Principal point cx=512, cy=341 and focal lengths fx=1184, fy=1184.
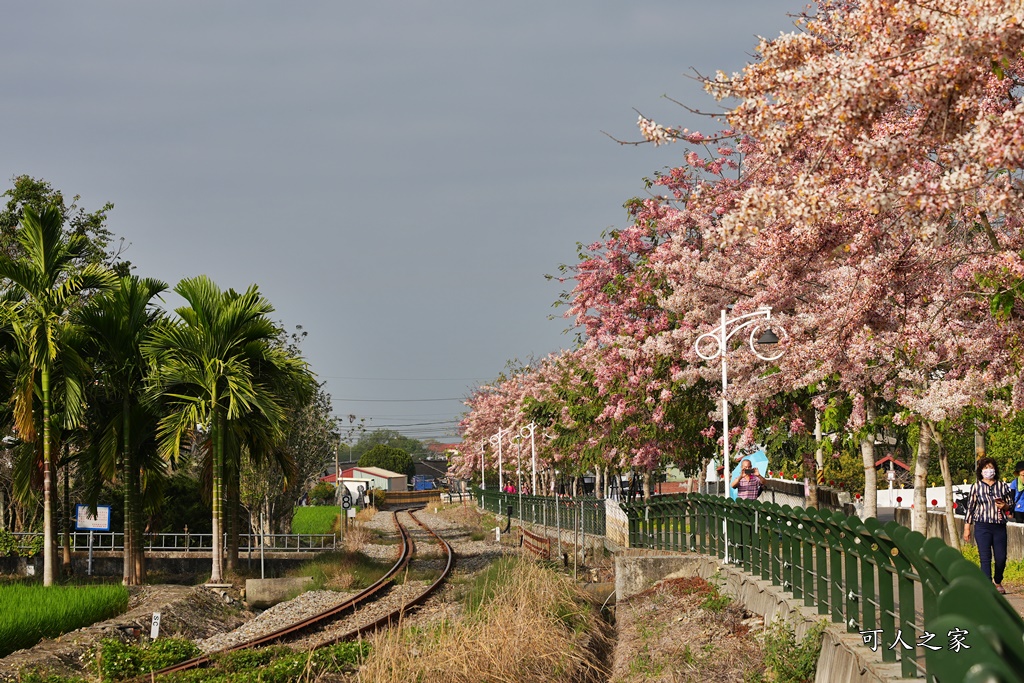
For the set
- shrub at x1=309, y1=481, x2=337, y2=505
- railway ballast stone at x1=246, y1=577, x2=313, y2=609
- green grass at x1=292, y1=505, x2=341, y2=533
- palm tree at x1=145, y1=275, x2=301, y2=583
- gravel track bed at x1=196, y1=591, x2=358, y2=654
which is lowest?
shrub at x1=309, y1=481, x2=337, y2=505

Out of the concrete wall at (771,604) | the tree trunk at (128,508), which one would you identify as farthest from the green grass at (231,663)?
the tree trunk at (128,508)

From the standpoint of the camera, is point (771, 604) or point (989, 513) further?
point (989, 513)

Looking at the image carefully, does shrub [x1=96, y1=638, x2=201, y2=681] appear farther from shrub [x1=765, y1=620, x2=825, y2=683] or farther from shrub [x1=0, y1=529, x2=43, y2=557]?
shrub [x1=0, y1=529, x2=43, y2=557]

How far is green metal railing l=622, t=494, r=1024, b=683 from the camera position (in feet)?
9.14

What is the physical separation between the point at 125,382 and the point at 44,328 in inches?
134

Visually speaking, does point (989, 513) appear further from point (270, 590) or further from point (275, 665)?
point (270, 590)

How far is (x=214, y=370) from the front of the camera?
29.0 m

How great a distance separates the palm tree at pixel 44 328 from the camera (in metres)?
26.1

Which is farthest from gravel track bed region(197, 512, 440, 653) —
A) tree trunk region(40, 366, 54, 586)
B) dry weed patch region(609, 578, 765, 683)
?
tree trunk region(40, 366, 54, 586)

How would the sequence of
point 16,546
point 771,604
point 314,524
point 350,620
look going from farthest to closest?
point 314,524 → point 16,546 → point 350,620 → point 771,604

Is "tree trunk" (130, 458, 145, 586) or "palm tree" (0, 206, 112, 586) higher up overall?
"palm tree" (0, 206, 112, 586)

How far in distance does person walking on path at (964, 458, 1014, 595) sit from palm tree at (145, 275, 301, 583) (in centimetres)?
1875

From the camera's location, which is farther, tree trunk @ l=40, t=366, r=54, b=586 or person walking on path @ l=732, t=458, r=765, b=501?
tree trunk @ l=40, t=366, r=54, b=586

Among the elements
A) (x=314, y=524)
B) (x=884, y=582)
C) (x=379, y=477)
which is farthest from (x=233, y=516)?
(x=379, y=477)
